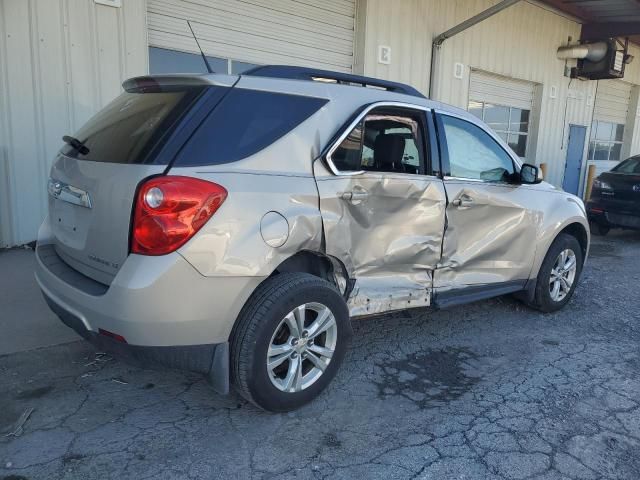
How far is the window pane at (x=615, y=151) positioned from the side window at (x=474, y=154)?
15.3m

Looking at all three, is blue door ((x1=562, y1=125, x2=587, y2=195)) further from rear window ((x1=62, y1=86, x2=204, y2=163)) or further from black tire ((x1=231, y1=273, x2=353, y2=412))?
rear window ((x1=62, y1=86, x2=204, y2=163))

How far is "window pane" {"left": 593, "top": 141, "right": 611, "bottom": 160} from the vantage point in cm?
1628

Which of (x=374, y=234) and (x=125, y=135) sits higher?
(x=125, y=135)

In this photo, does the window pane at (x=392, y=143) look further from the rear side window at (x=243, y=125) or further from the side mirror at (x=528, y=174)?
the side mirror at (x=528, y=174)

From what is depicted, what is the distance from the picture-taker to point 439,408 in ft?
10.2

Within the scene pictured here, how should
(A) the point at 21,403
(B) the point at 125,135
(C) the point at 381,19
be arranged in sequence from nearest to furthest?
(B) the point at 125,135, (A) the point at 21,403, (C) the point at 381,19

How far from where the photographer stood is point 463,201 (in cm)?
384

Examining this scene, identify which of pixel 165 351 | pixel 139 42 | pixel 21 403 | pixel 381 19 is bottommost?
pixel 21 403

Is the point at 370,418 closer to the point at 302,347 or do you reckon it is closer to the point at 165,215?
the point at 302,347

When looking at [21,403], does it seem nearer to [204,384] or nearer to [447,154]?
[204,384]

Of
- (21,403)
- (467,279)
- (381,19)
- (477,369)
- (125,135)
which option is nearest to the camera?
(125,135)

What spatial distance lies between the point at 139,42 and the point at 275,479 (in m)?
5.74

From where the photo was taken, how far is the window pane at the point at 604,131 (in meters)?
16.2

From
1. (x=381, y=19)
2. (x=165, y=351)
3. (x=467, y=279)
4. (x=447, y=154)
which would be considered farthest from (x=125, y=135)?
(x=381, y=19)
